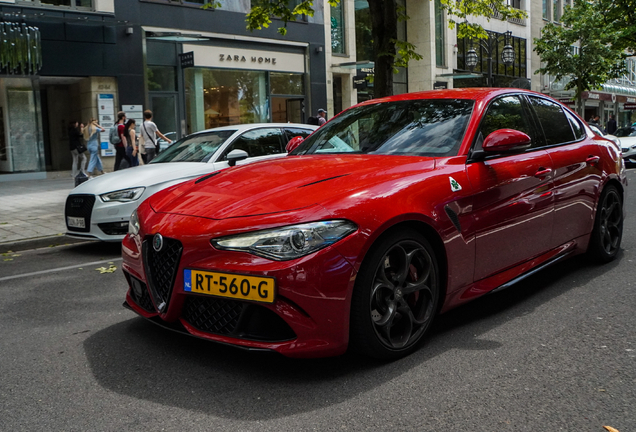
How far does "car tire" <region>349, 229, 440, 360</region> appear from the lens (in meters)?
3.30

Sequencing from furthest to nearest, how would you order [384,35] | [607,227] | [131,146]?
[131,146] → [384,35] → [607,227]

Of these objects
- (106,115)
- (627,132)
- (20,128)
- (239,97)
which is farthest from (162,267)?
(627,132)

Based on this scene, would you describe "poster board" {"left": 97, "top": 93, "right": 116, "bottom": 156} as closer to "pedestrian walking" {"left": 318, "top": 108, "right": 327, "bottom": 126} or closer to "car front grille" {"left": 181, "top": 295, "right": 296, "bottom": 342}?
"pedestrian walking" {"left": 318, "top": 108, "right": 327, "bottom": 126}

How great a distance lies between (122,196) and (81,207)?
0.51 meters

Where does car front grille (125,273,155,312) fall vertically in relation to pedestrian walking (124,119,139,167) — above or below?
below

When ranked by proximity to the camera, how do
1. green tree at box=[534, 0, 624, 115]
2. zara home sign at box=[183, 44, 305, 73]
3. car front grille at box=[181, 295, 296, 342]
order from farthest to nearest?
green tree at box=[534, 0, 624, 115], zara home sign at box=[183, 44, 305, 73], car front grille at box=[181, 295, 296, 342]

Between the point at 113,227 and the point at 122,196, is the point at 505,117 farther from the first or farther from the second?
the point at 113,227

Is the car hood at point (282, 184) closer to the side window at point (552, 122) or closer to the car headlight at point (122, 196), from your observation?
the side window at point (552, 122)

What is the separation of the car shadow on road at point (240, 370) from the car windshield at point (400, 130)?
1.13m

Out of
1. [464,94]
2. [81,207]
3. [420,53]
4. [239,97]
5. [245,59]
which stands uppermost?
[420,53]

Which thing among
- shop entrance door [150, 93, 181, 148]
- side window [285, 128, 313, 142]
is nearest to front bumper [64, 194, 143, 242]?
side window [285, 128, 313, 142]

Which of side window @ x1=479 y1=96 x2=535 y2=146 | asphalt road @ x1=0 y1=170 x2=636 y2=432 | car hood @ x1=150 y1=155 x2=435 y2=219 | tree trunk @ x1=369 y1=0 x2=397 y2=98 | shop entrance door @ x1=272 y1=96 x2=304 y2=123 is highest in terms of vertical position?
tree trunk @ x1=369 y1=0 x2=397 y2=98

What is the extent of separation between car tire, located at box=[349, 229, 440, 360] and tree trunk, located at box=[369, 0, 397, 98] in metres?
9.32

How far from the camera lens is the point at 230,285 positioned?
3156 mm
